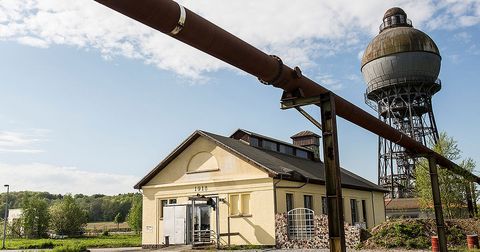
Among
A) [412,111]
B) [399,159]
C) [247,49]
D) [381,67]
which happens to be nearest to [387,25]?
[381,67]

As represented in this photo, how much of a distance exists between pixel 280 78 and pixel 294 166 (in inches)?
738

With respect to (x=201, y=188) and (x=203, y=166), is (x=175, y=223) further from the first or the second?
(x=203, y=166)

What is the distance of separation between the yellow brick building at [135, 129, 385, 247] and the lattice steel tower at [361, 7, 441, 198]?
17248mm

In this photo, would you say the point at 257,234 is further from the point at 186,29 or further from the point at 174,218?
the point at 186,29

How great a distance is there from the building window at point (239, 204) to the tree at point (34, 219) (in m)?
38.1

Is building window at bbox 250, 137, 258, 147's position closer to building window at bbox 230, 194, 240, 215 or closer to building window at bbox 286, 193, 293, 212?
building window at bbox 230, 194, 240, 215

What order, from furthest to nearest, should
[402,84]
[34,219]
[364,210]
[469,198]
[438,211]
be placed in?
[34,219]
[402,84]
[364,210]
[469,198]
[438,211]

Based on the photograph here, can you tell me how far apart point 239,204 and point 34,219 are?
3894 cm

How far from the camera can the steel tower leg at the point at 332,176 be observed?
8.83 m

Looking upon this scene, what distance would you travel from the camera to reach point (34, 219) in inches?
2090

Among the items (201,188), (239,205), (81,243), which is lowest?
(81,243)

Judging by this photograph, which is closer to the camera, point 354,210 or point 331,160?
point 331,160

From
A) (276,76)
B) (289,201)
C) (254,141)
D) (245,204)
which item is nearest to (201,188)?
(245,204)

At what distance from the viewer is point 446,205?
95.9 feet
